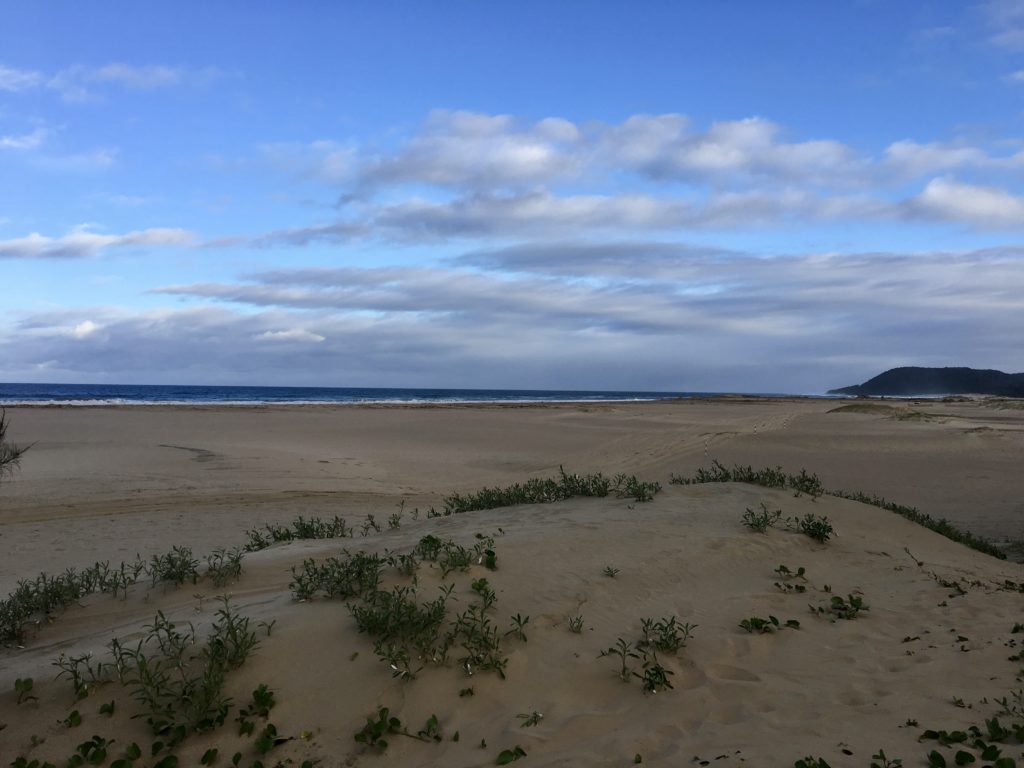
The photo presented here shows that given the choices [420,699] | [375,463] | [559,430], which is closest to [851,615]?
[420,699]

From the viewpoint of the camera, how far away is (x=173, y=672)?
12.8ft

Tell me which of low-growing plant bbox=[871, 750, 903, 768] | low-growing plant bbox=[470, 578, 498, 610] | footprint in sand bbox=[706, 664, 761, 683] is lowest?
footprint in sand bbox=[706, 664, 761, 683]

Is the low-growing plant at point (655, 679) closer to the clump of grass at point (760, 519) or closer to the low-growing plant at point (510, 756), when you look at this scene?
the low-growing plant at point (510, 756)

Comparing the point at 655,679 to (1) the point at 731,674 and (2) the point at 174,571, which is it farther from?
(2) the point at 174,571

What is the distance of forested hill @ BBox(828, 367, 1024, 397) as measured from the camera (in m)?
114

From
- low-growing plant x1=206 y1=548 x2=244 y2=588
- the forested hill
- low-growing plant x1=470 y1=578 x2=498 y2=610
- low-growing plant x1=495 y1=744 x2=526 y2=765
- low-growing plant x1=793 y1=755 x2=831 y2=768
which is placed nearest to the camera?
low-growing plant x1=793 y1=755 x2=831 y2=768

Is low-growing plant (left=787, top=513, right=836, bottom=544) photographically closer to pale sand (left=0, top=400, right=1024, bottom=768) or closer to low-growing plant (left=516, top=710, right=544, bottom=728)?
pale sand (left=0, top=400, right=1024, bottom=768)

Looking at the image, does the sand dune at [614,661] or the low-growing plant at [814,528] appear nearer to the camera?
the sand dune at [614,661]

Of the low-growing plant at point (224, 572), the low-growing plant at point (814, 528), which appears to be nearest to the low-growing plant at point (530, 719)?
the low-growing plant at point (224, 572)

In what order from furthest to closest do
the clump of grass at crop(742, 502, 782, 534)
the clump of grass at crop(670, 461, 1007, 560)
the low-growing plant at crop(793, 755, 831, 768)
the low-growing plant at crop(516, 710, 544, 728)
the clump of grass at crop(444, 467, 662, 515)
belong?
the clump of grass at crop(444, 467, 662, 515) → the clump of grass at crop(670, 461, 1007, 560) → the clump of grass at crop(742, 502, 782, 534) → the low-growing plant at crop(516, 710, 544, 728) → the low-growing plant at crop(793, 755, 831, 768)

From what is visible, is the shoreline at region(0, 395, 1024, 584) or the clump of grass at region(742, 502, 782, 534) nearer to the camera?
the clump of grass at region(742, 502, 782, 534)

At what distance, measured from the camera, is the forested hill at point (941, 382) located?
11369 cm

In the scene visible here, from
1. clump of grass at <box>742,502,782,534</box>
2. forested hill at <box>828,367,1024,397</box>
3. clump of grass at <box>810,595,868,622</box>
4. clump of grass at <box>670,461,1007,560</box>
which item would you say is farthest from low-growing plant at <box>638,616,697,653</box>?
forested hill at <box>828,367,1024,397</box>

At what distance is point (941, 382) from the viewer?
12925 cm
